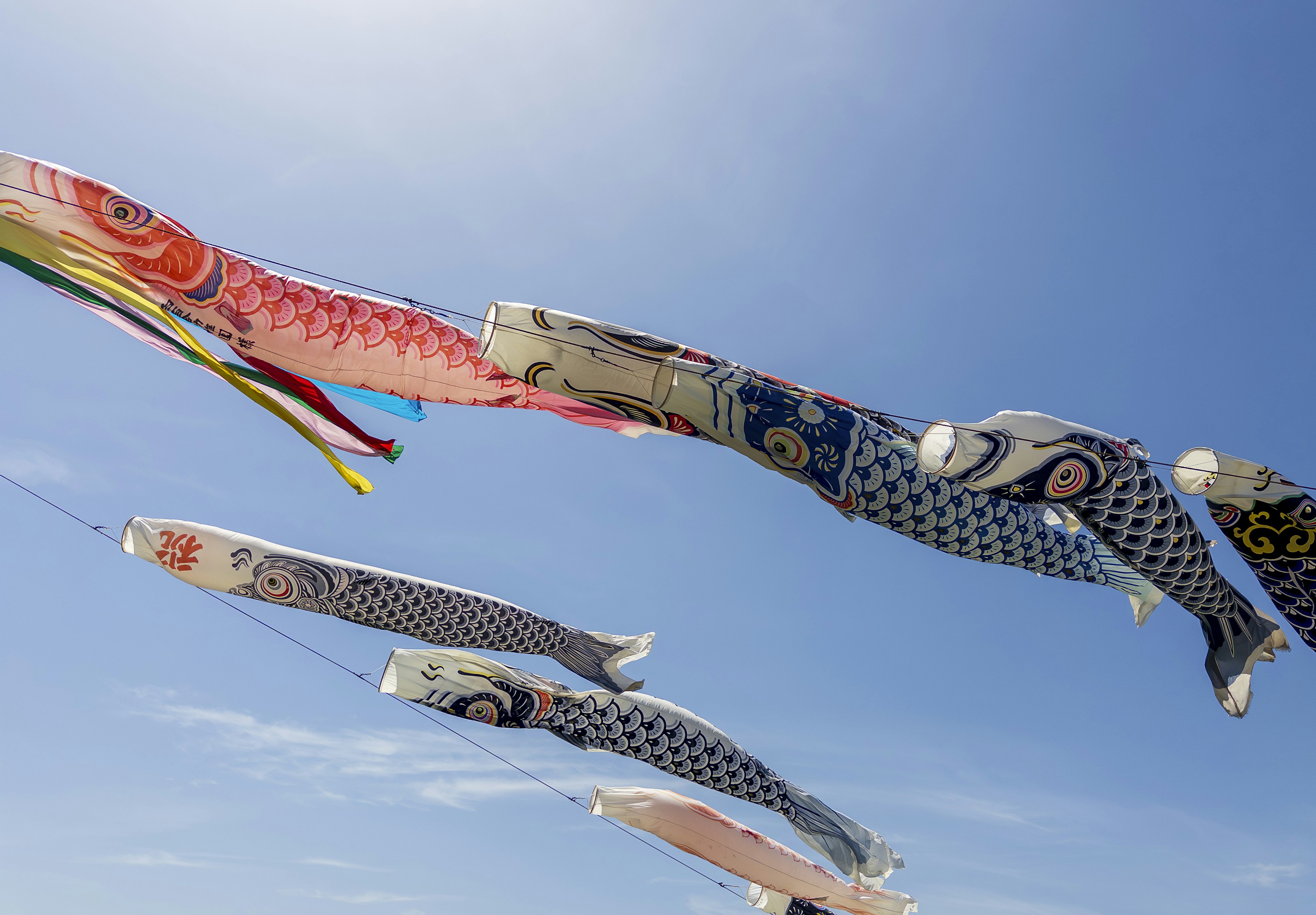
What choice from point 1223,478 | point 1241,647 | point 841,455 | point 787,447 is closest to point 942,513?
point 841,455

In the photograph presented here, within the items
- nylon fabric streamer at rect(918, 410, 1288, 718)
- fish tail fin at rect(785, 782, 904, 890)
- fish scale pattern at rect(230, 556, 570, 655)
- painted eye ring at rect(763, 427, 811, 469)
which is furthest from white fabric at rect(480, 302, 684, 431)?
fish tail fin at rect(785, 782, 904, 890)

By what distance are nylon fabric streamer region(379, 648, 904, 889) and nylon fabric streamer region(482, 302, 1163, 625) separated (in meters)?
3.52

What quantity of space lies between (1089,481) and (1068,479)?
0.13 metres

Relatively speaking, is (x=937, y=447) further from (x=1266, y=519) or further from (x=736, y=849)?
(x=736, y=849)

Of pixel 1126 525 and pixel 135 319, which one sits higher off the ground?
pixel 1126 525

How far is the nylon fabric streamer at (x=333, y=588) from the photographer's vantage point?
7.12 m

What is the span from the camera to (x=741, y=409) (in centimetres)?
486

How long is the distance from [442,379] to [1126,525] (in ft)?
14.8

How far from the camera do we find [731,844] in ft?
29.3

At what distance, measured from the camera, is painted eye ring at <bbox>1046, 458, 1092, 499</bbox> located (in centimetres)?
448

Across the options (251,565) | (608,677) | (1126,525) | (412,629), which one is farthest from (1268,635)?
(251,565)

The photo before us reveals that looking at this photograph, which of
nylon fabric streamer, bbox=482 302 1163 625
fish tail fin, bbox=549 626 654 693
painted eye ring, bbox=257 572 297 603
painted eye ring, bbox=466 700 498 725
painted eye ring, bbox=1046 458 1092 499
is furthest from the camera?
fish tail fin, bbox=549 626 654 693

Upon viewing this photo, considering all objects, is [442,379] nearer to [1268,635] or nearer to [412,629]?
[412,629]

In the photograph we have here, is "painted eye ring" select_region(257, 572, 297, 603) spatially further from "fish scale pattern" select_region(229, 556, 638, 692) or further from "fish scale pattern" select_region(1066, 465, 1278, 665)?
"fish scale pattern" select_region(1066, 465, 1278, 665)
